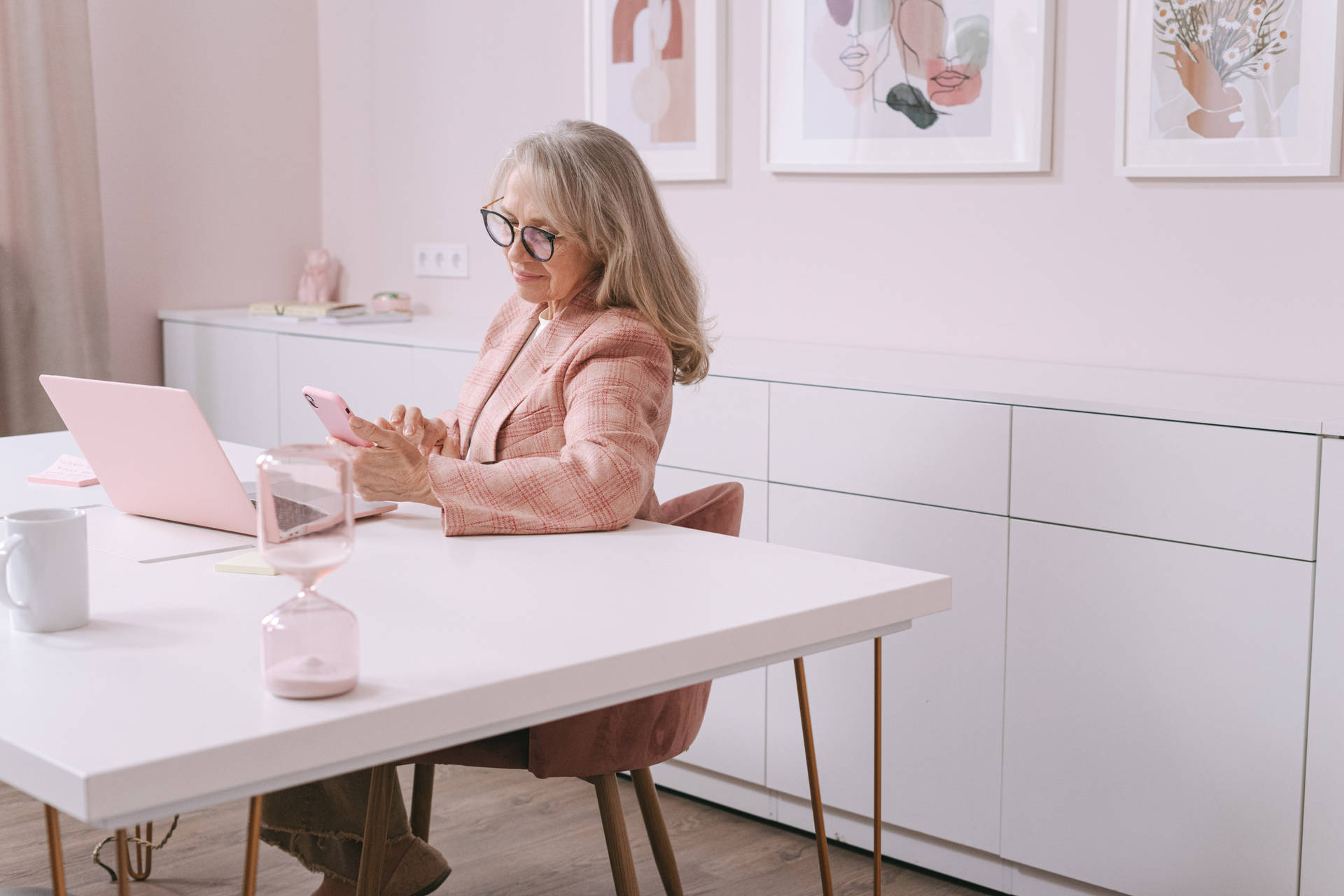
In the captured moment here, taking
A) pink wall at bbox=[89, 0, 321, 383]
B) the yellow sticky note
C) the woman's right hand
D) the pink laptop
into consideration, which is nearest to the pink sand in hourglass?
the yellow sticky note

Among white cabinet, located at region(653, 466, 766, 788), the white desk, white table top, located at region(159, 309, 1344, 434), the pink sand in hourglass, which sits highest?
white table top, located at region(159, 309, 1344, 434)

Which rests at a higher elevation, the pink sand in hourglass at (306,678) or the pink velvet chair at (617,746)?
the pink sand in hourglass at (306,678)

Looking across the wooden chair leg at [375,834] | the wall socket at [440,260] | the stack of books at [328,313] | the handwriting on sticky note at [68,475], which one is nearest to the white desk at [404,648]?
the wooden chair leg at [375,834]

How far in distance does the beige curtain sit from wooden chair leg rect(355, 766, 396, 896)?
7.25 ft

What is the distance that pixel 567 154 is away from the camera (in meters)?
1.87

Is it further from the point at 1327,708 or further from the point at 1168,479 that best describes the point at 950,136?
the point at 1327,708

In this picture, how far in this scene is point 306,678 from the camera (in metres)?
1.07

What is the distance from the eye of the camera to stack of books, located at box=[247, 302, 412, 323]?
11.8 feet

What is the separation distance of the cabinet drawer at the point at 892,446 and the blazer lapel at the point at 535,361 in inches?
26.8

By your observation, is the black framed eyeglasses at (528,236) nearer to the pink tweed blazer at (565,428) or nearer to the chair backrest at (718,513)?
the pink tweed blazer at (565,428)

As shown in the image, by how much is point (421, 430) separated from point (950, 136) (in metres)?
1.30

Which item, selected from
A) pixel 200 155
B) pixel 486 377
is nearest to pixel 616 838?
pixel 486 377

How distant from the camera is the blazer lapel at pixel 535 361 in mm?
1879

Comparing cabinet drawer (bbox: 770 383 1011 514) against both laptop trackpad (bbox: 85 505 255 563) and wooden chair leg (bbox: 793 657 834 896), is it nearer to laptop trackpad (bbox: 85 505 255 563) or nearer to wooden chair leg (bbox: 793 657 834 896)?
wooden chair leg (bbox: 793 657 834 896)
